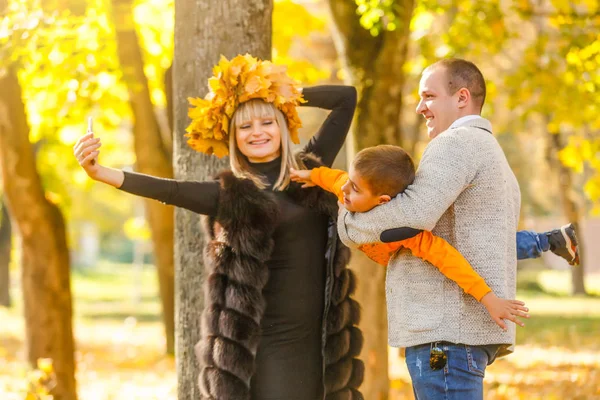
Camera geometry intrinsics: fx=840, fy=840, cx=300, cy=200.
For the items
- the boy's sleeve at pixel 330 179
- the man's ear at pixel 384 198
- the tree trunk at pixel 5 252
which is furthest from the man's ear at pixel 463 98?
the tree trunk at pixel 5 252

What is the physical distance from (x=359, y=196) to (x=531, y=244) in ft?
2.87

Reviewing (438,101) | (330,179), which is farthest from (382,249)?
(438,101)

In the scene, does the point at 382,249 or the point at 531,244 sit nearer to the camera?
the point at 382,249

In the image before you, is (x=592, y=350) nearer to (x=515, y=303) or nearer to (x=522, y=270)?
(x=515, y=303)

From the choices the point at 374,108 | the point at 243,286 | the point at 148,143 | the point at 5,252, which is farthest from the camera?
the point at 5,252

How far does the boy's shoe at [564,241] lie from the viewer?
3.63m

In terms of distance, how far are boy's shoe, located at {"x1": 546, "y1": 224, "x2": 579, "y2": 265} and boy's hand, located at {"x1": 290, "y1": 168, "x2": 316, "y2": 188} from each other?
3.63 feet

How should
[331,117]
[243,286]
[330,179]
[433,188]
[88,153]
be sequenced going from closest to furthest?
[433,188] → [88,153] → [330,179] → [243,286] → [331,117]

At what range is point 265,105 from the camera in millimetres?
4066

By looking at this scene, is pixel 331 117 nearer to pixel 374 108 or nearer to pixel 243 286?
pixel 243 286

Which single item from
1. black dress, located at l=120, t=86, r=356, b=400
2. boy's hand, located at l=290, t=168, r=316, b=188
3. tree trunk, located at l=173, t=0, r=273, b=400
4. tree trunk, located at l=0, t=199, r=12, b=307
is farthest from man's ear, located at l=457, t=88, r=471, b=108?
tree trunk, located at l=0, t=199, r=12, b=307

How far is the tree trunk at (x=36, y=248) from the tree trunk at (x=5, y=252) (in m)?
13.3

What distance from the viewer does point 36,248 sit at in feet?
29.1

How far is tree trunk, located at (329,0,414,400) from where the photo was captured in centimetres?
755
